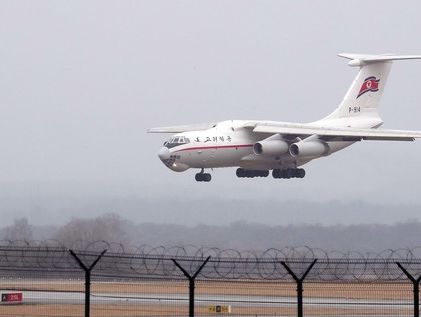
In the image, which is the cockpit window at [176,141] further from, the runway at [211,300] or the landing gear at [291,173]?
the runway at [211,300]

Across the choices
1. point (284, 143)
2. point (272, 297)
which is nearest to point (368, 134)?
point (284, 143)

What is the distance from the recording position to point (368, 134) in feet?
228

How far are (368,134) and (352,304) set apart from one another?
32604 mm

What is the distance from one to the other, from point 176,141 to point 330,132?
9700 millimetres

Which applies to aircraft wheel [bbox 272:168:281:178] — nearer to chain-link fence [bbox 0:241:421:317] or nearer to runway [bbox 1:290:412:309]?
chain-link fence [bbox 0:241:421:317]

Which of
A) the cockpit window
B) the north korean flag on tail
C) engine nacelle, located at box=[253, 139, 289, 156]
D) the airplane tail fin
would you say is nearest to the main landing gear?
engine nacelle, located at box=[253, 139, 289, 156]

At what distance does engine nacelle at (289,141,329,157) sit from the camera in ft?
222

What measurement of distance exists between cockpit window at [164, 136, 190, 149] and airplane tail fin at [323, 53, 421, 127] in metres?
14.5

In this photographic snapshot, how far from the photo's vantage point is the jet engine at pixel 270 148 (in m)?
67.1

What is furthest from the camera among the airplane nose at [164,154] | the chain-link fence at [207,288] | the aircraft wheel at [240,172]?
the aircraft wheel at [240,172]

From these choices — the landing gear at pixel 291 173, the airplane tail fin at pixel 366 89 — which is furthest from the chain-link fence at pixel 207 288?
the airplane tail fin at pixel 366 89

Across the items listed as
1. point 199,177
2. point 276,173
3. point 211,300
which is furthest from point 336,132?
point 211,300

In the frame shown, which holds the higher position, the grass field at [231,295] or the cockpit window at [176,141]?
the cockpit window at [176,141]

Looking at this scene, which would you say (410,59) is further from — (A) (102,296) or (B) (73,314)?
(B) (73,314)
